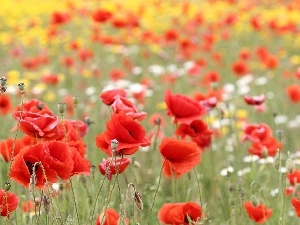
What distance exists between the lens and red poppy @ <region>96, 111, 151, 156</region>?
1.99 m

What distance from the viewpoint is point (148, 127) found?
5.35 m

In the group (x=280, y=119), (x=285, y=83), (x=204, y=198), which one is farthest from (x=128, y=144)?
(x=285, y=83)

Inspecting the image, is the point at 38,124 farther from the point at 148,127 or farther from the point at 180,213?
the point at 148,127

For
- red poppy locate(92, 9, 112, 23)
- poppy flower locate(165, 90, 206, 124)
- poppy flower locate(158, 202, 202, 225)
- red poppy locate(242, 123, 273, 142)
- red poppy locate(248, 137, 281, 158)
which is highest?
red poppy locate(92, 9, 112, 23)

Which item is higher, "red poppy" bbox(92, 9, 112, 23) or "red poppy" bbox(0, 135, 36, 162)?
"red poppy" bbox(92, 9, 112, 23)

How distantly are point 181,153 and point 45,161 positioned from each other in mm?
423

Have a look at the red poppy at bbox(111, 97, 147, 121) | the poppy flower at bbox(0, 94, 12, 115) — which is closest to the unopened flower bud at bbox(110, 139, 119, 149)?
the red poppy at bbox(111, 97, 147, 121)

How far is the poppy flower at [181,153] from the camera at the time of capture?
2066 mm

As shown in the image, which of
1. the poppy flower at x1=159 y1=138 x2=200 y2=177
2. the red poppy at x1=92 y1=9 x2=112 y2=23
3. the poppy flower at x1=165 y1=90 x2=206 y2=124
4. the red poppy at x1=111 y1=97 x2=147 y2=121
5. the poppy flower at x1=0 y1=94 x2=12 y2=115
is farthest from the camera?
the red poppy at x1=92 y1=9 x2=112 y2=23

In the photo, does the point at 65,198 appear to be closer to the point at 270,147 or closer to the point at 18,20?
the point at 270,147

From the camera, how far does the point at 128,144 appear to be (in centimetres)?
198

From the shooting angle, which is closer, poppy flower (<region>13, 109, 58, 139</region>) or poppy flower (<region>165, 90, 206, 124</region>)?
poppy flower (<region>13, 109, 58, 139</region>)

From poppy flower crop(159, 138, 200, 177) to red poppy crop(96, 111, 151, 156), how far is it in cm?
9

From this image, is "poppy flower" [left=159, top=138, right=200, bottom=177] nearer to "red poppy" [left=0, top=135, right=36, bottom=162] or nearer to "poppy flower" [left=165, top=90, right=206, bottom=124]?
"poppy flower" [left=165, top=90, right=206, bottom=124]
